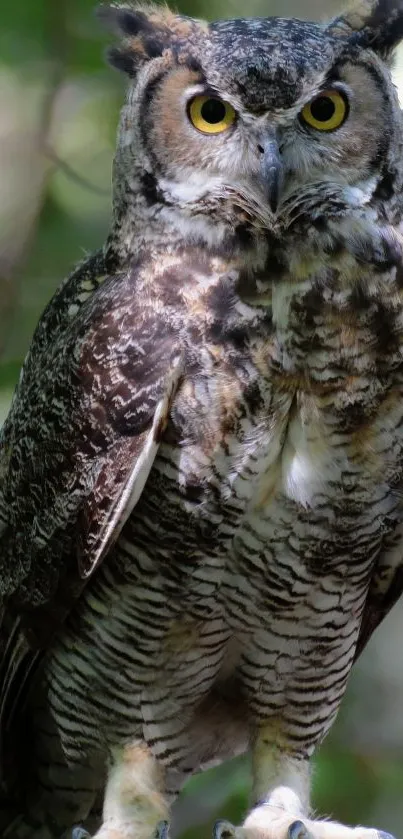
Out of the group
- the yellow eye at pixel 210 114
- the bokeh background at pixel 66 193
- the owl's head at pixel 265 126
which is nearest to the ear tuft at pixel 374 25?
the owl's head at pixel 265 126

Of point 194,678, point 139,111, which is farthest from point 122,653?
point 139,111

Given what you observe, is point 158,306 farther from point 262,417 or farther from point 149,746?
point 149,746

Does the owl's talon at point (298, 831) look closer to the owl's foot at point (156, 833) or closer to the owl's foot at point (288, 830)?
the owl's foot at point (288, 830)

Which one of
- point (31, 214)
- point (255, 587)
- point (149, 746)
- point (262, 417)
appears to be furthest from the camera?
point (31, 214)

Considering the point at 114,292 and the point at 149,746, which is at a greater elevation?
the point at 114,292

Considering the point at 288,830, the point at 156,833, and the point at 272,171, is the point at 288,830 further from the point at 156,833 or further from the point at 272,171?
the point at 272,171

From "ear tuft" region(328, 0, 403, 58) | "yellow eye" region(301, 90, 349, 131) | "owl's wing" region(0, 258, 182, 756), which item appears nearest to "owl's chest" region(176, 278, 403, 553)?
"owl's wing" region(0, 258, 182, 756)
